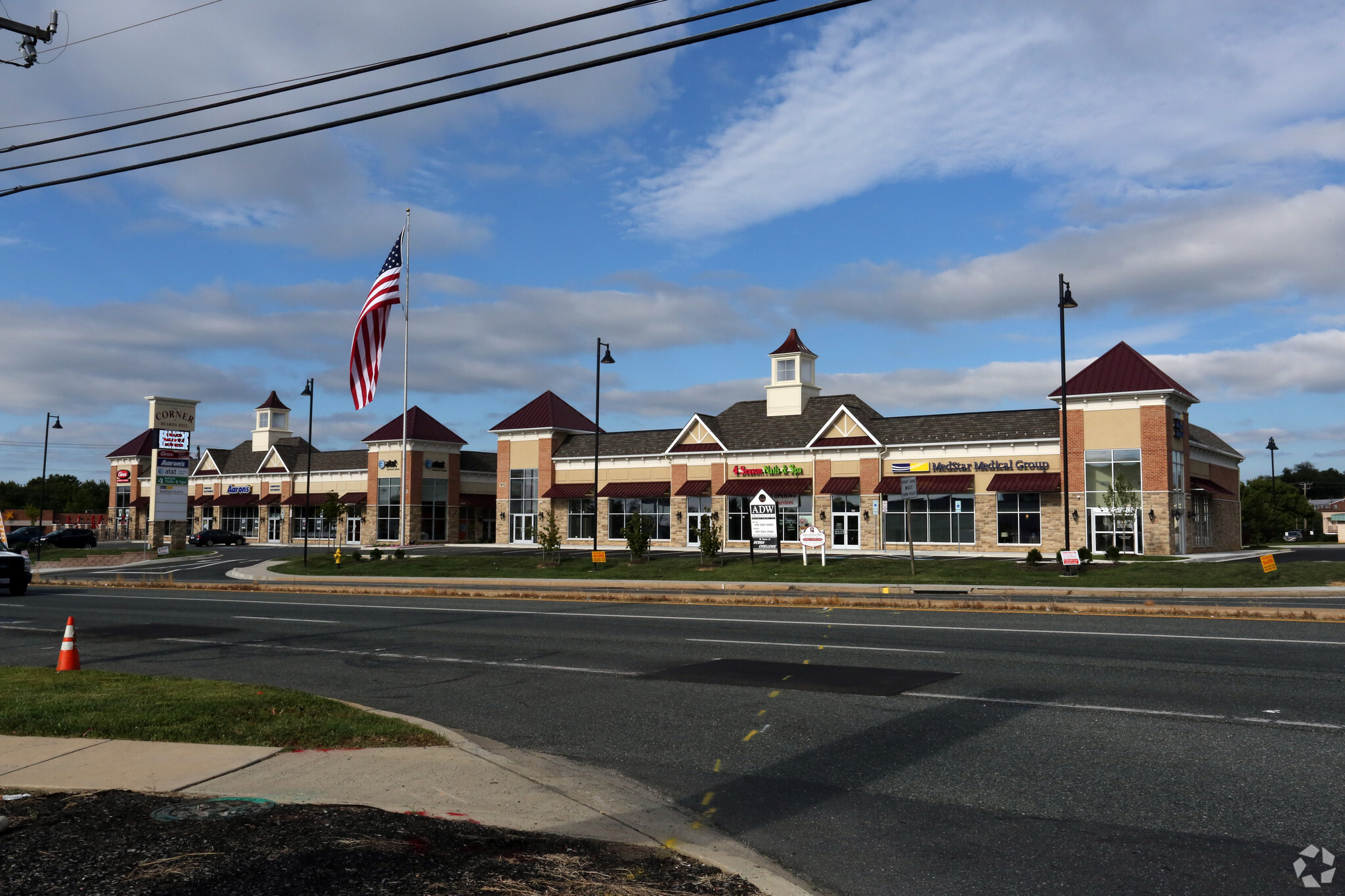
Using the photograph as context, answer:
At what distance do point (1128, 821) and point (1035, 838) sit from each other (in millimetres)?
709

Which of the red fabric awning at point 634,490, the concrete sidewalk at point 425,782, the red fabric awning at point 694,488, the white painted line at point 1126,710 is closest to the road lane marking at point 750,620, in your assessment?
the white painted line at point 1126,710

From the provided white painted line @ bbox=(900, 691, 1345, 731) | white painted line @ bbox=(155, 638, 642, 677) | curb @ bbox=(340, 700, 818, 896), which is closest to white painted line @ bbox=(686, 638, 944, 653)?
white painted line @ bbox=(155, 638, 642, 677)

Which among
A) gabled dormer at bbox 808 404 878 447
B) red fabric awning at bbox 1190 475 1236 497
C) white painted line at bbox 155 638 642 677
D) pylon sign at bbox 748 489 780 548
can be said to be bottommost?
white painted line at bbox 155 638 642 677

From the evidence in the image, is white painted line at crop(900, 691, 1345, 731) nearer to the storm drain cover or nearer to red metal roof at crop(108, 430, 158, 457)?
the storm drain cover

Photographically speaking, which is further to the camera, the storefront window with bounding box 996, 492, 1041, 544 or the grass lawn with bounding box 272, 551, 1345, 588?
the storefront window with bounding box 996, 492, 1041, 544

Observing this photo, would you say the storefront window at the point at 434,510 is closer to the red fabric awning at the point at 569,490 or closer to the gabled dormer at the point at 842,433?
the red fabric awning at the point at 569,490

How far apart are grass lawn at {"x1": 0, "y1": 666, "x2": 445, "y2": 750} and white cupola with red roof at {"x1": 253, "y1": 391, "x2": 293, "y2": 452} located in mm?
73831

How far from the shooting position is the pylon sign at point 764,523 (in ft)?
112

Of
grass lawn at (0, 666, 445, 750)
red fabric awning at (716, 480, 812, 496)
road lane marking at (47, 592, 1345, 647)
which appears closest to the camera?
grass lawn at (0, 666, 445, 750)

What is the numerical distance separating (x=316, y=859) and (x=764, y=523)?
29.9m

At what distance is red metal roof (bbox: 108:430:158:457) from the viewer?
Answer: 8594cm

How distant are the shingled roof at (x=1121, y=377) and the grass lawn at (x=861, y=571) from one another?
1284 cm

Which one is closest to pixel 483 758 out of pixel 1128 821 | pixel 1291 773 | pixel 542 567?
pixel 1128 821

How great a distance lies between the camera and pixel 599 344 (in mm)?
43594
